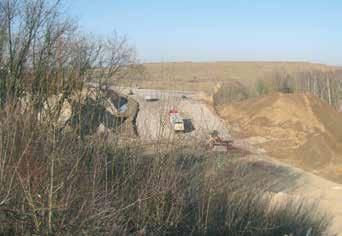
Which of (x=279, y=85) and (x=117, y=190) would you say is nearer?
(x=117, y=190)

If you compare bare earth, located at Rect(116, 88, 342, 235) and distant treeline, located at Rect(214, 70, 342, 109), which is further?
distant treeline, located at Rect(214, 70, 342, 109)

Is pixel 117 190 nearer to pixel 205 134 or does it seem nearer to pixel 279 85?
pixel 205 134

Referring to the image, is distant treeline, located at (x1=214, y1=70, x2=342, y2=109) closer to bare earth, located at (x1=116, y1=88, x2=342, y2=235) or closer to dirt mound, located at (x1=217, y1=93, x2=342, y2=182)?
dirt mound, located at (x1=217, y1=93, x2=342, y2=182)

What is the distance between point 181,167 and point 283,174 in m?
15.4

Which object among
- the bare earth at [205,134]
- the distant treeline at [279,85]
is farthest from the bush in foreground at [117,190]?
the distant treeline at [279,85]

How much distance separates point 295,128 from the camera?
28766 mm

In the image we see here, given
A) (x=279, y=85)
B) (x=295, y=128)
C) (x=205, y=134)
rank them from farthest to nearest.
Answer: (x=279, y=85), (x=295, y=128), (x=205, y=134)

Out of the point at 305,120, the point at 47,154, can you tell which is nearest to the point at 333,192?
the point at 305,120

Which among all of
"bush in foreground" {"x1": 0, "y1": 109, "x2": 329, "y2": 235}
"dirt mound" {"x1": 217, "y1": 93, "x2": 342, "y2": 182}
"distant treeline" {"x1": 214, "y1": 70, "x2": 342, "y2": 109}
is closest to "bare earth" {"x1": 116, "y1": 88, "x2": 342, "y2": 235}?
"bush in foreground" {"x1": 0, "y1": 109, "x2": 329, "y2": 235}

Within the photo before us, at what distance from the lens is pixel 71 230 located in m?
3.88

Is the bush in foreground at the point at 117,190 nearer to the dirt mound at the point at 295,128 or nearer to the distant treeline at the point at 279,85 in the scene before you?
the dirt mound at the point at 295,128

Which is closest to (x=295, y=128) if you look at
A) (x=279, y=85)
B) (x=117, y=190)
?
(x=279, y=85)

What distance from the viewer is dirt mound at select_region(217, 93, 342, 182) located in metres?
24.3

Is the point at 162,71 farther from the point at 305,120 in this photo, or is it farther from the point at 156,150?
the point at 305,120
